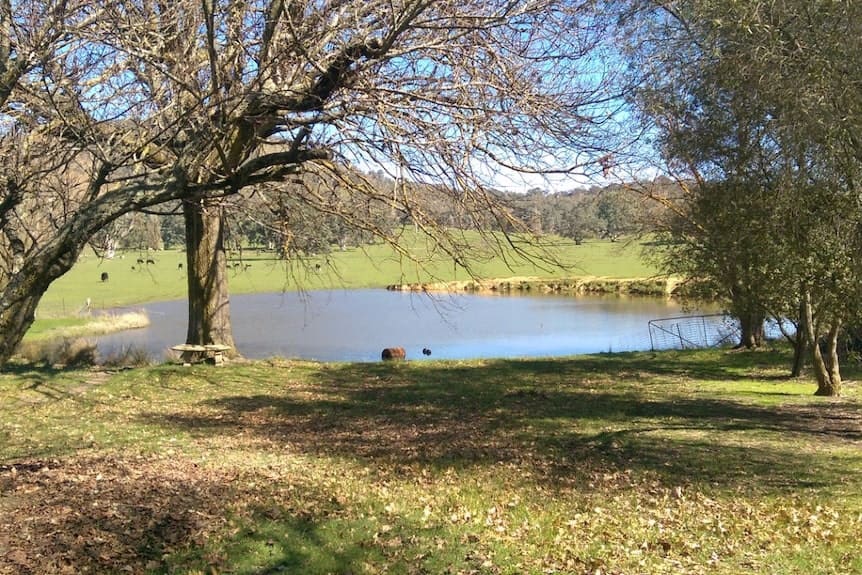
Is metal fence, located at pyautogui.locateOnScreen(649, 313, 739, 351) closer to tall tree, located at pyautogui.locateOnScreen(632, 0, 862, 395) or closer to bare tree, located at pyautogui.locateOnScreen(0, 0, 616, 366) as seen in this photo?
tall tree, located at pyautogui.locateOnScreen(632, 0, 862, 395)

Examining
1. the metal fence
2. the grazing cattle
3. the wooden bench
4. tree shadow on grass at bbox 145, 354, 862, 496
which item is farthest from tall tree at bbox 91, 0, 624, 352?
the metal fence

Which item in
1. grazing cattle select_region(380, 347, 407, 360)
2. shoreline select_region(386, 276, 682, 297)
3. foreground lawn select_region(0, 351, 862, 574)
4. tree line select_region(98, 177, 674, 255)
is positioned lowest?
grazing cattle select_region(380, 347, 407, 360)

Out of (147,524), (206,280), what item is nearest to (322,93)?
(147,524)

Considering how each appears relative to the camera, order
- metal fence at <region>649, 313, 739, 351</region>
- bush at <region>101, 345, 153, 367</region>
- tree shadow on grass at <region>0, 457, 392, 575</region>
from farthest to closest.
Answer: metal fence at <region>649, 313, 739, 351</region>
bush at <region>101, 345, 153, 367</region>
tree shadow on grass at <region>0, 457, 392, 575</region>

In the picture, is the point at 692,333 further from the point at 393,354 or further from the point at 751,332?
the point at 393,354

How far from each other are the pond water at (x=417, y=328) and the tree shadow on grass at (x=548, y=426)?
6483 mm

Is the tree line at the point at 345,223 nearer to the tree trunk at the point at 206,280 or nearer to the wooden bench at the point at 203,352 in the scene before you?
the tree trunk at the point at 206,280

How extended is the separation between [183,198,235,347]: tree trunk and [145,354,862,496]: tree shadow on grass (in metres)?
2.72

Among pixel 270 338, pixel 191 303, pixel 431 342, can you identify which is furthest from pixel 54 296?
pixel 191 303

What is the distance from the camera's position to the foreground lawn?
5039 millimetres

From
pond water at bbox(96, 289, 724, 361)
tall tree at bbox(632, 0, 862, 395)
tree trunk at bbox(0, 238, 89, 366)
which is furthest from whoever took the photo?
pond water at bbox(96, 289, 724, 361)

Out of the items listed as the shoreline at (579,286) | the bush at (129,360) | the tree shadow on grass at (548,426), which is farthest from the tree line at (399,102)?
the shoreline at (579,286)

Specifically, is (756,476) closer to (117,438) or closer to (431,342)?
(117,438)

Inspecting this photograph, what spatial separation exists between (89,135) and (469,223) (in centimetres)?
326
